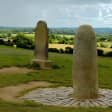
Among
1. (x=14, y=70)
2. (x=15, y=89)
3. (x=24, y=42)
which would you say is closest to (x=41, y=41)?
(x=14, y=70)

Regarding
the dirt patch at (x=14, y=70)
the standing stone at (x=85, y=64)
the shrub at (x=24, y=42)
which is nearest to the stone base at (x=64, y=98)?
the standing stone at (x=85, y=64)

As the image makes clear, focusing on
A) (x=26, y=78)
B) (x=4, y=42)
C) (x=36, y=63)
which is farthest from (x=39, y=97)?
(x=4, y=42)

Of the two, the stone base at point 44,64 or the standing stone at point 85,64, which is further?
the stone base at point 44,64

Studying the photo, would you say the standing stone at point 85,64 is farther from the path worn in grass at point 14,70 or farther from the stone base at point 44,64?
the stone base at point 44,64

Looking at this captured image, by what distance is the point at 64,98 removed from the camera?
54.9 ft

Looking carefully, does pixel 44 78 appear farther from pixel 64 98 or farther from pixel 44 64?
pixel 64 98

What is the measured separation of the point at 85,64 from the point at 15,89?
4453 mm

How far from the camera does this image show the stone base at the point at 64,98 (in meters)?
15.8

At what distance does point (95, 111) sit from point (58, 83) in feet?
26.4

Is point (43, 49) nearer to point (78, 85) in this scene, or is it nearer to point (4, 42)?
point (78, 85)

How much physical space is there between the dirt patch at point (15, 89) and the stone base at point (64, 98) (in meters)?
0.62

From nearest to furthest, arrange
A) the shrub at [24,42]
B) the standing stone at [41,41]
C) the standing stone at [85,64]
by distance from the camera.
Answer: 1. the standing stone at [85,64]
2. the standing stone at [41,41]
3. the shrub at [24,42]

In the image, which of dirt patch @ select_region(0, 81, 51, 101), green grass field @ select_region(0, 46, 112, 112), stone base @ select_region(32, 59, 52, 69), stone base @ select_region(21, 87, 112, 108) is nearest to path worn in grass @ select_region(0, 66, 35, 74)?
green grass field @ select_region(0, 46, 112, 112)

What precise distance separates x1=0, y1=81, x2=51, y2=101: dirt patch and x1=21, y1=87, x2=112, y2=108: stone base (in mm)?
623
